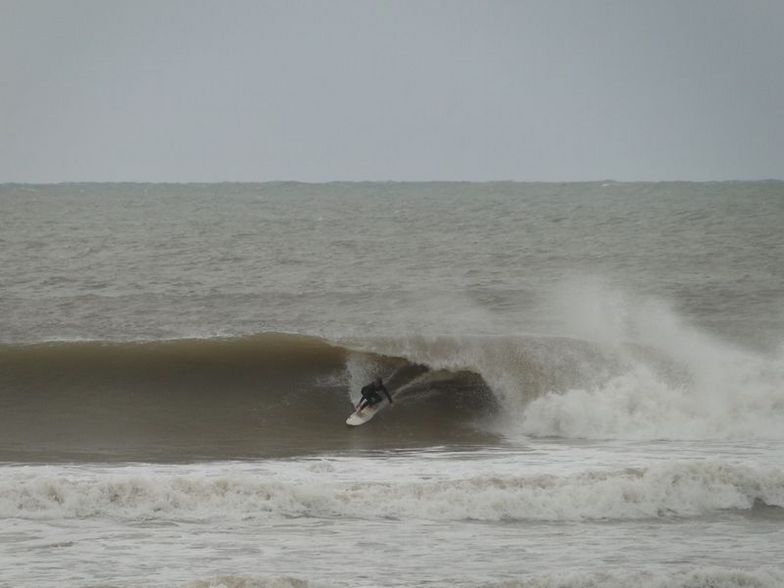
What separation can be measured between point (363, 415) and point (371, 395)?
293 millimetres

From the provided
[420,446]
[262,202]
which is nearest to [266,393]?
[420,446]

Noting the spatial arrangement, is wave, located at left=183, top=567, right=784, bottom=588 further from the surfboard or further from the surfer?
the surfer

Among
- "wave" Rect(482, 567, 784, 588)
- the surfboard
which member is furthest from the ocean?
the surfboard

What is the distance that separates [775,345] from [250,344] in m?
7.78

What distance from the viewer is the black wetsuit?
14.1 meters

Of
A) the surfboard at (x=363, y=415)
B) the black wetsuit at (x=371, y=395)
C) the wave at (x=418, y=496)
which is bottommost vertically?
the wave at (x=418, y=496)

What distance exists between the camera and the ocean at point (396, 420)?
8.55m

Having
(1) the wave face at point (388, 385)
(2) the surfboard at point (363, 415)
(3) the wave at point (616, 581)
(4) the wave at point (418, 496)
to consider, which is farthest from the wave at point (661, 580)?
(2) the surfboard at point (363, 415)

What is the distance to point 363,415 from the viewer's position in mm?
14008


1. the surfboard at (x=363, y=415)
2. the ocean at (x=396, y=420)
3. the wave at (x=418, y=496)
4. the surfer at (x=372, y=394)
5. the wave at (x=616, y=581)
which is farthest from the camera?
the surfer at (x=372, y=394)

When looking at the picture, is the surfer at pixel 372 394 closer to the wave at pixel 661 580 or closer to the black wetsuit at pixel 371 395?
the black wetsuit at pixel 371 395

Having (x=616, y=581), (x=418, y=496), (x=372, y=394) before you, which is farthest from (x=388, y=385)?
(x=616, y=581)

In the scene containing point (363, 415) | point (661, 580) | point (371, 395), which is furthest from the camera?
point (371, 395)

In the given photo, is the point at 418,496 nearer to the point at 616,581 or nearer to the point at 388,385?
the point at 616,581
